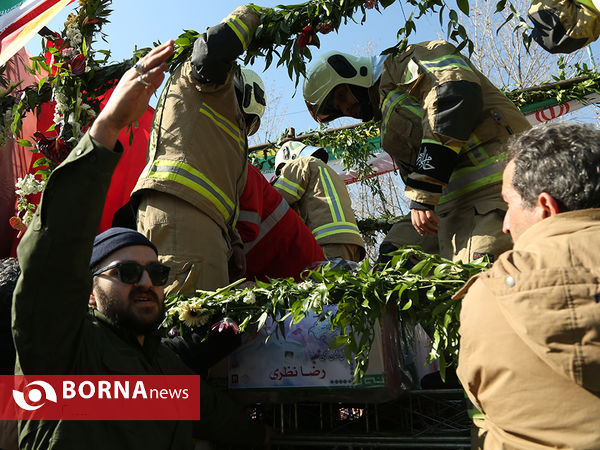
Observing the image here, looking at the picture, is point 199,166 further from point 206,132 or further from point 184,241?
point 184,241

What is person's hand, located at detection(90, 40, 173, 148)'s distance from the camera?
5.47 ft

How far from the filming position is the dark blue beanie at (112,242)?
2393 mm

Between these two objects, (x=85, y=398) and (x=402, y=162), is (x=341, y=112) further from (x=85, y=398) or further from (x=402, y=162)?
(x=85, y=398)

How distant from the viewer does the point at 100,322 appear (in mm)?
2209

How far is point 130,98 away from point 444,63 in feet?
7.15

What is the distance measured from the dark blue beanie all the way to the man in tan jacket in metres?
1.42

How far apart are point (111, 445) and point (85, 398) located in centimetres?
17

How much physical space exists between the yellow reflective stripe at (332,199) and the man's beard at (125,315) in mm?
3200

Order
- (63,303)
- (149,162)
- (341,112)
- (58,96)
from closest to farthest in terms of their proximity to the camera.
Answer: (63,303)
(149,162)
(58,96)
(341,112)

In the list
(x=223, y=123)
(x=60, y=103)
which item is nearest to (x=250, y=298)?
(x=223, y=123)

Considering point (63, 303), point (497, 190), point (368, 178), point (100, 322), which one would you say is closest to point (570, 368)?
point (63, 303)

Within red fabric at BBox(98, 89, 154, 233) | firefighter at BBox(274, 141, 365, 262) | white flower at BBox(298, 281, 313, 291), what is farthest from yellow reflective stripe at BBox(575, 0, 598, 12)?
red fabric at BBox(98, 89, 154, 233)

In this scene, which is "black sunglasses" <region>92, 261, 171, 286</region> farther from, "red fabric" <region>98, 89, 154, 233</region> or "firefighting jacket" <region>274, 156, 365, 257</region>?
"firefighting jacket" <region>274, 156, 365, 257</region>

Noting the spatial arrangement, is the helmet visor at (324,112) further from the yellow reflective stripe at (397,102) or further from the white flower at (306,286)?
the white flower at (306,286)
